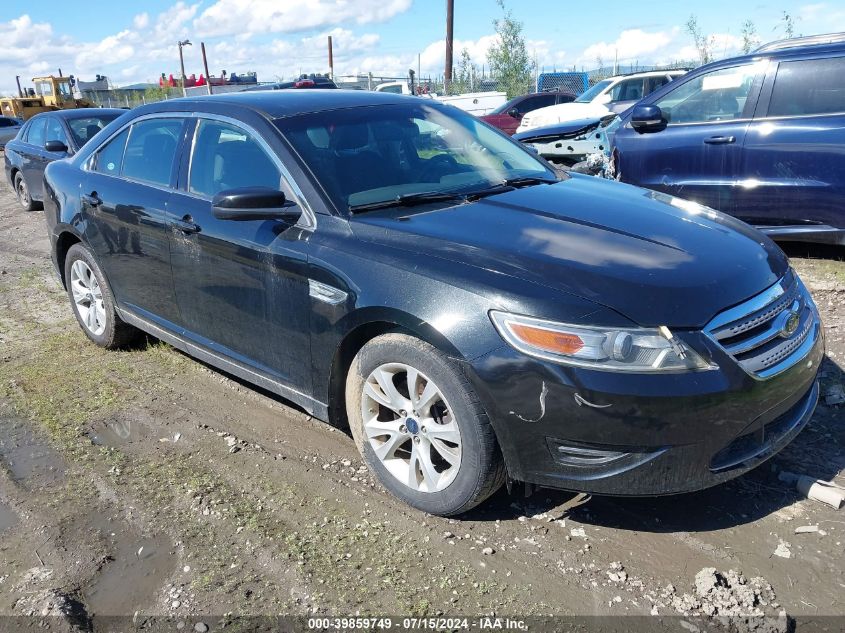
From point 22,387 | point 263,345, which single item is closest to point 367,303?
point 263,345

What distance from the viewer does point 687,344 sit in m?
2.57

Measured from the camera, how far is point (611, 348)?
8.32ft

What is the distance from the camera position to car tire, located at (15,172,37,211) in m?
12.1

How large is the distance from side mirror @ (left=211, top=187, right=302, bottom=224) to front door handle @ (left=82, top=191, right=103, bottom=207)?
1.78 meters

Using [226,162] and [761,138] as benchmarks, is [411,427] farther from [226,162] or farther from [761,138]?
[761,138]

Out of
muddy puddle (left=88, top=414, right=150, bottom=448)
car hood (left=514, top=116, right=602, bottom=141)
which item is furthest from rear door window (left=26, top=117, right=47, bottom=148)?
muddy puddle (left=88, top=414, right=150, bottom=448)

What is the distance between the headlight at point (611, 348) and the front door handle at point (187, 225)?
2.08m

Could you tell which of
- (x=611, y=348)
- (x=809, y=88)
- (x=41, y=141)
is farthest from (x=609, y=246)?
(x=41, y=141)

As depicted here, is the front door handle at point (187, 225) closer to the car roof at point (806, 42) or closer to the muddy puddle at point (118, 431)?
the muddy puddle at point (118, 431)

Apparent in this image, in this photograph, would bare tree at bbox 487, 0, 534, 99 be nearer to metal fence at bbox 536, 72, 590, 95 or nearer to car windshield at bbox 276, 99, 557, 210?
metal fence at bbox 536, 72, 590, 95

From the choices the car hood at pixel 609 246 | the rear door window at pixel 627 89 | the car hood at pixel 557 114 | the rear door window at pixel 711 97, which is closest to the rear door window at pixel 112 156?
the car hood at pixel 609 246

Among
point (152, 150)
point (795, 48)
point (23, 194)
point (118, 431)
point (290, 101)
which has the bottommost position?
point (118, 431)

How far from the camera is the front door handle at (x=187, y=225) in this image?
3881 mm

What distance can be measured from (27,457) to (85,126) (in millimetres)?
7976
